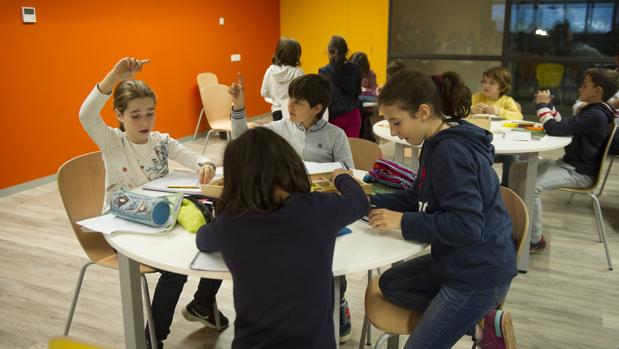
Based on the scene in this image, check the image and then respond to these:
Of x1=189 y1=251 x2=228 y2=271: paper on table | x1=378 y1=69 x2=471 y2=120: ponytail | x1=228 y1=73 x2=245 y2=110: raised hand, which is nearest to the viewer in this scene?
x1=189 y1=251 x2=228 y2=271: paper on table

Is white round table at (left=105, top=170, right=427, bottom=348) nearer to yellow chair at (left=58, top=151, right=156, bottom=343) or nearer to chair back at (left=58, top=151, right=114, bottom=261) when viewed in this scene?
yellow chair at (left=58, top=151, right=156, bottom=343)

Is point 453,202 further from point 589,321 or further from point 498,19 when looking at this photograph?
point 498,19

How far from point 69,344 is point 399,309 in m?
1.10

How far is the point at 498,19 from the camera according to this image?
7258 millimetres

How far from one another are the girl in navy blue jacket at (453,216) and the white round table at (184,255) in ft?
0.20

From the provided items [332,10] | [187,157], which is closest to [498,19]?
[332,10]

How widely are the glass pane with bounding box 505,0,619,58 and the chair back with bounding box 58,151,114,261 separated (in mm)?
6107

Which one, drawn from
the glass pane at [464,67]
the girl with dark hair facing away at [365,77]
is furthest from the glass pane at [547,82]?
the girl with dark hair facing away at [365,77]

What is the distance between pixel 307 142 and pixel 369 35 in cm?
554

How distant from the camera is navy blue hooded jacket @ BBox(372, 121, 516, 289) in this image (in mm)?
1564

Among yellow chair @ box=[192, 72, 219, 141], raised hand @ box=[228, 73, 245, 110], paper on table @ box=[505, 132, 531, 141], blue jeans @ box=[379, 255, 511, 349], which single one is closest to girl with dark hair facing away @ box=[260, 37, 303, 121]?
yellow chair @ box=[192, 72, 219, 141]

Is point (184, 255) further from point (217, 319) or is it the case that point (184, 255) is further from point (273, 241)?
point (217, 319)

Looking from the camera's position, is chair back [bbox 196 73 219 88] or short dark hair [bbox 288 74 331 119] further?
chair back [bbox 196 73 219 88]

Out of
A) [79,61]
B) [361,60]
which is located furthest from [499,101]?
[79,61]
